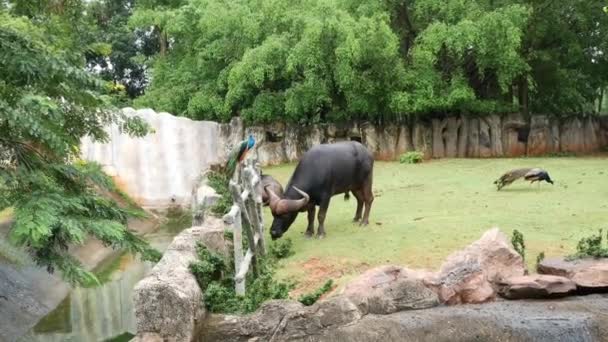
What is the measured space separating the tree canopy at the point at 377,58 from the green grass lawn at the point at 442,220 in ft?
11.1

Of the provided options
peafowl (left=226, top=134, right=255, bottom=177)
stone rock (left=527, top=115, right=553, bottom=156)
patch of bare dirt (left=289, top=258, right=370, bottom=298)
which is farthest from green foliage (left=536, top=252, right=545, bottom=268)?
stone rock (left=527, top=115, right=553, bottom=156)

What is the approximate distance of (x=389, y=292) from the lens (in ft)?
17.7

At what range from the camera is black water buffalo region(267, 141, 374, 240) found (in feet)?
26.5

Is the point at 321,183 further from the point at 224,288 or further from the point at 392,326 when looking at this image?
the point at 392,326

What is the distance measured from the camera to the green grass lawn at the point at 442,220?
23.1ft

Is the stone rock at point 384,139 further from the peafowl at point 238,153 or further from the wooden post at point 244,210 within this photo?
the wooden post at point 244,210

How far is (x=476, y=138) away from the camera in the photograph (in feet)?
58.0

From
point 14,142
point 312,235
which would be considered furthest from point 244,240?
point 14,142

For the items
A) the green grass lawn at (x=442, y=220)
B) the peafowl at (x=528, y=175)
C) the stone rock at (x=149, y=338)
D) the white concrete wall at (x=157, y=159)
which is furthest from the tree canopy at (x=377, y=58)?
the stone rock at (x=149, y=338)

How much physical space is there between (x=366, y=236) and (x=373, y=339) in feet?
10.5

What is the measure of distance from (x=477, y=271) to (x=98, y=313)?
548cm

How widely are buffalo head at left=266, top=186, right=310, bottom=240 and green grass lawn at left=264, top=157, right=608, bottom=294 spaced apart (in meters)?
0.29

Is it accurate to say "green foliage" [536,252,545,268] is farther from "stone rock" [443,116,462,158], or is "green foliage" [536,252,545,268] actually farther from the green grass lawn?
"stone rock" [443,116,462,158]

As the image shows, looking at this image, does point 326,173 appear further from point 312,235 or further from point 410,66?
point 410,66
